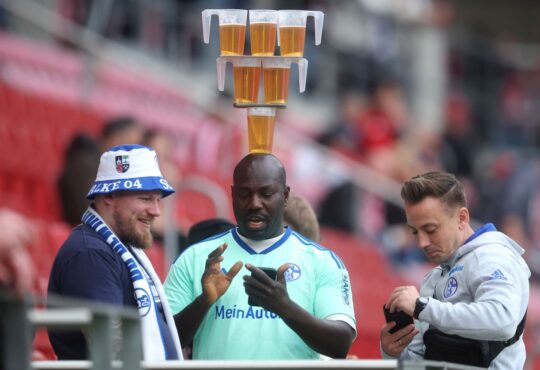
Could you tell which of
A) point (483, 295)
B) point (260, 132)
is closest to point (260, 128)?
point (260, 132)

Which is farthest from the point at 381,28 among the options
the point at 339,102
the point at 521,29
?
the point at 521,29

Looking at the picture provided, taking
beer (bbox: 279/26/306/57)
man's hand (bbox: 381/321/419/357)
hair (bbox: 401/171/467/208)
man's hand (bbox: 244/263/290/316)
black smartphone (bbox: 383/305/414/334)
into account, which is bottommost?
man's hand (bbox: 381/321/419/357)

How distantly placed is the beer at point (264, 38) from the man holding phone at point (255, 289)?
1.67ft

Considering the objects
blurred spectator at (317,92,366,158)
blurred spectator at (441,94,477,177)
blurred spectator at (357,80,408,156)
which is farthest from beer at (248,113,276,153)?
blurred spectator at (441,94,477,177)

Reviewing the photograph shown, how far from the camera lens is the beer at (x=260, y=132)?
20.7ft

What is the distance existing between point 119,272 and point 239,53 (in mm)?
1134

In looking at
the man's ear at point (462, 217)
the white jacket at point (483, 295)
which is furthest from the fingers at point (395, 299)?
the man's ear at point (462, 217)

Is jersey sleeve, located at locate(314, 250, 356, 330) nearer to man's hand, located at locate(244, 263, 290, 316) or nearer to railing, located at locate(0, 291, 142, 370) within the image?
man's hand, located at locate(244, 263, 290, 316)

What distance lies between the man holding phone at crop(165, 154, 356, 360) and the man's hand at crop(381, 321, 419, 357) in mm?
157

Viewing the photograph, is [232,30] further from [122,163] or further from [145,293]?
[145,293]

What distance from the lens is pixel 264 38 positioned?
632 centimetres

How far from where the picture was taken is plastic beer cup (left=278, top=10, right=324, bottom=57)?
6.32 metres

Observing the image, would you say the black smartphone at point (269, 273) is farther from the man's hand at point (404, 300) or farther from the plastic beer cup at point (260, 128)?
the plastic beer cup at point (260, 128)

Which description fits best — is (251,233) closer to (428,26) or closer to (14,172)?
(14,172)
